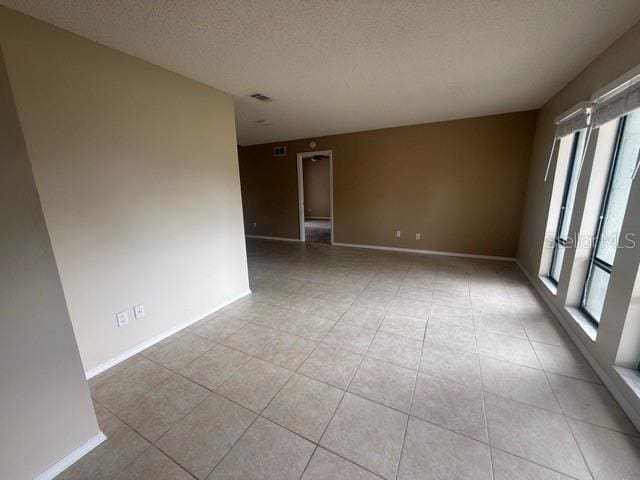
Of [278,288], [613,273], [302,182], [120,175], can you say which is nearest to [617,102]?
[613,273]

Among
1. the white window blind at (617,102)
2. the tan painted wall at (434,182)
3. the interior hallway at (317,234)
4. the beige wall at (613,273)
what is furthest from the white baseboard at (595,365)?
the interior hallway at (317,234)

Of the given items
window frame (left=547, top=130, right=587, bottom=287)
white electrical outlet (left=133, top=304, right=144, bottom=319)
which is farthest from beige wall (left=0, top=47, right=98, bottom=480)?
window frame (left=547, top=130, right=587, bottom=287)

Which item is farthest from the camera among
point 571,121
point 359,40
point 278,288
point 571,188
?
point 278,288

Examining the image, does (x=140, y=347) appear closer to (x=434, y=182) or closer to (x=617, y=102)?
(x=617, y=102)

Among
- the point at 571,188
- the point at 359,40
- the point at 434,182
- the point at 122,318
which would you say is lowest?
the point at 122,318

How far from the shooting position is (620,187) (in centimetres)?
196

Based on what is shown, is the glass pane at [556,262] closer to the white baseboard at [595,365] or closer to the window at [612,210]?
the white baseboard at [595,365]

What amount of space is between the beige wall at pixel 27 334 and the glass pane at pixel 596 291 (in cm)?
362

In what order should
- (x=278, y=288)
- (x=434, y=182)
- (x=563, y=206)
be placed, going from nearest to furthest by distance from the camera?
(x=563, y=206) → (x=278, y=288) → (x=434, y=182)

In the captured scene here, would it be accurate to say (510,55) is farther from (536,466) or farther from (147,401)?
(147,401)

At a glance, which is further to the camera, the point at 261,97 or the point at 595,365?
the point at 261,97

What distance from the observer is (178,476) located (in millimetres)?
1184

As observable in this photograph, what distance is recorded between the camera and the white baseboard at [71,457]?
1171 mm

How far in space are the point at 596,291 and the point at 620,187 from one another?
0.87 metres
